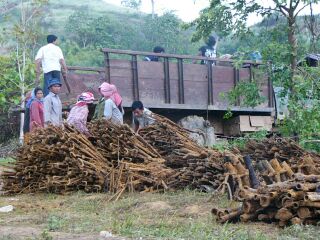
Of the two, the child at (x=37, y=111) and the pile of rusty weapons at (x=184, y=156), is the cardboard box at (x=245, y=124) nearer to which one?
the pile of rusty weapons at (x=184, y=156)

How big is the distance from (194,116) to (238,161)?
22.5 feet

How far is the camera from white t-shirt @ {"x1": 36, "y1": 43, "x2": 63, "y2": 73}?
37.6ft

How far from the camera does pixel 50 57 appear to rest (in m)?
11.5

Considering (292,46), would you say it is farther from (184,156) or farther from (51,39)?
(51,39)

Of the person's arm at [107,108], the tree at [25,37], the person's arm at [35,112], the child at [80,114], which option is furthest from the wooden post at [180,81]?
the tree at [25,37]

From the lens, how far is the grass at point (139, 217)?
4840 millimetres

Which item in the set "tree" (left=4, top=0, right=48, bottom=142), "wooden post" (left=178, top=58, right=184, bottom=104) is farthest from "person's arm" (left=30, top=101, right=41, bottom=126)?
"tree" (left=4, top=0, right=48, bottom=142)

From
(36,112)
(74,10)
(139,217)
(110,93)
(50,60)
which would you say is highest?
(74,10)

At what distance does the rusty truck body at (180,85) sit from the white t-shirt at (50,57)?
1097 mm

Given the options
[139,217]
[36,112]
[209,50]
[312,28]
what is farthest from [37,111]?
[209,50]

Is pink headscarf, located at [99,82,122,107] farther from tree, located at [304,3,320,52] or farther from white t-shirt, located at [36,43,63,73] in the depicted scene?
tree, located at [304,3,320,52]

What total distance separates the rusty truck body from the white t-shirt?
110cm

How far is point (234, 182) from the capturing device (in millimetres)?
6770

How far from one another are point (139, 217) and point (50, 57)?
630 centimetres
